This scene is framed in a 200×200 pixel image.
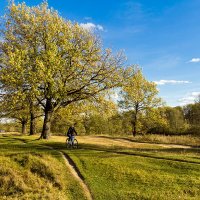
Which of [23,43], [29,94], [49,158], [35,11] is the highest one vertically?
[35,11]

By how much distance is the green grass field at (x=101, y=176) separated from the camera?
54.1 ft

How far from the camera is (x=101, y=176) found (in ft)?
63.1

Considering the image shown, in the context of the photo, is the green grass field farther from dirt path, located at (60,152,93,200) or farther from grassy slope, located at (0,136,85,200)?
dirt path, located at (60,152,93,200)

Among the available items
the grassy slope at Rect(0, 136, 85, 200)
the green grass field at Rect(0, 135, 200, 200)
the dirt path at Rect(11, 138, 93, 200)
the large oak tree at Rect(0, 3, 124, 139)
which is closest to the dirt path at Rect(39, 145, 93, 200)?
the dirt path at Rect(11, 138, 93, 200)

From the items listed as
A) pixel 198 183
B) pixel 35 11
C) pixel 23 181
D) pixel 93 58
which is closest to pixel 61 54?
pixel 93 58

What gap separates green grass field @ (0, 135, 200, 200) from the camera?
54.1ft

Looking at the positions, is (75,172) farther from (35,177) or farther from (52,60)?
(52,60)

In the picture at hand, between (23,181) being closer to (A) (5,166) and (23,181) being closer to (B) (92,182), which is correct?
(A) (5,166)

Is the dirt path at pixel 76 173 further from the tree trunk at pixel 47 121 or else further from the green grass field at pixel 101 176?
the tree trunk at pixel 47 121

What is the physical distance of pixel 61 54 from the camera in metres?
33.1

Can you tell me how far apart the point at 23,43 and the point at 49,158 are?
1751 cm

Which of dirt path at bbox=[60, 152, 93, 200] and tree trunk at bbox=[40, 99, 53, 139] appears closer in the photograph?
dirt path at bbox=[60, 152, 93, 200]

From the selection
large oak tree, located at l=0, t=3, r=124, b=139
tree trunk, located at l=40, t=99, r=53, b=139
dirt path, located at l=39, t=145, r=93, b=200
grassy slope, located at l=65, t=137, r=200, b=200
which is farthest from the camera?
tree trunk, located at l=40, t=99, r=53, b=139

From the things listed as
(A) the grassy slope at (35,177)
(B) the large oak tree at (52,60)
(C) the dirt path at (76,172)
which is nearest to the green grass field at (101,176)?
(A) the grassy slope at (35,177)
